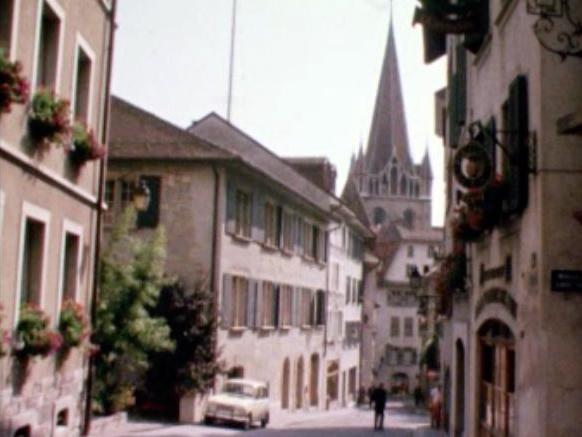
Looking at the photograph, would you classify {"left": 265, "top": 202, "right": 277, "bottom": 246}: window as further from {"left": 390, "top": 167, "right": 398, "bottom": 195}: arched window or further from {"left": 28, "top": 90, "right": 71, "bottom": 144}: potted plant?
{"left": 390, "top": 167, "right": 398, "bottom": 195}: arched window

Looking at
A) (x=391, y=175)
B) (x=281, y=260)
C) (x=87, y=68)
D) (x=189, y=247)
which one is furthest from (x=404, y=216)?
(x=87, y=68)

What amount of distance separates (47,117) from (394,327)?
261 ft

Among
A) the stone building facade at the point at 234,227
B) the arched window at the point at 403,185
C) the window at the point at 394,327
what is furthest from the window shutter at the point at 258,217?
the arched window at the point at 403,185

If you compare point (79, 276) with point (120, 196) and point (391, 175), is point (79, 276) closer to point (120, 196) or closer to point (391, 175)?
point (120, 196)

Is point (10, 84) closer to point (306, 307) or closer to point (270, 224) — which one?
point (270, 224)

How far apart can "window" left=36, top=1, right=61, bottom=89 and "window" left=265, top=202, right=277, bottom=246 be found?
21.3m

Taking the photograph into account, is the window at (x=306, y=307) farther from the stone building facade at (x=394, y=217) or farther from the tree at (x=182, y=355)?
the stone building facade at (x=394, y=217)

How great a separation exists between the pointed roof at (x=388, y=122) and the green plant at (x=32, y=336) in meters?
105

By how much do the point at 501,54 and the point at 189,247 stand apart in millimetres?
17265

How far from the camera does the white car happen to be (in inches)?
1056

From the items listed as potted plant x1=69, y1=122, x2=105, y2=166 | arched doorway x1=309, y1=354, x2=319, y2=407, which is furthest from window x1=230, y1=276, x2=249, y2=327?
potted plant x1=69, y1=122, x2=105, y2=166

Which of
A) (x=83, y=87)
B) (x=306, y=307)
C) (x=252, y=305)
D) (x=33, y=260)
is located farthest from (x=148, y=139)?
(x=33, y=260)

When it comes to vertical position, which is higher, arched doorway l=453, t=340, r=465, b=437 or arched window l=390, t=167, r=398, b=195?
arched window l=390, t=167, r=398, b=195

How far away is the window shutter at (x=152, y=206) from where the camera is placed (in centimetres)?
2878
